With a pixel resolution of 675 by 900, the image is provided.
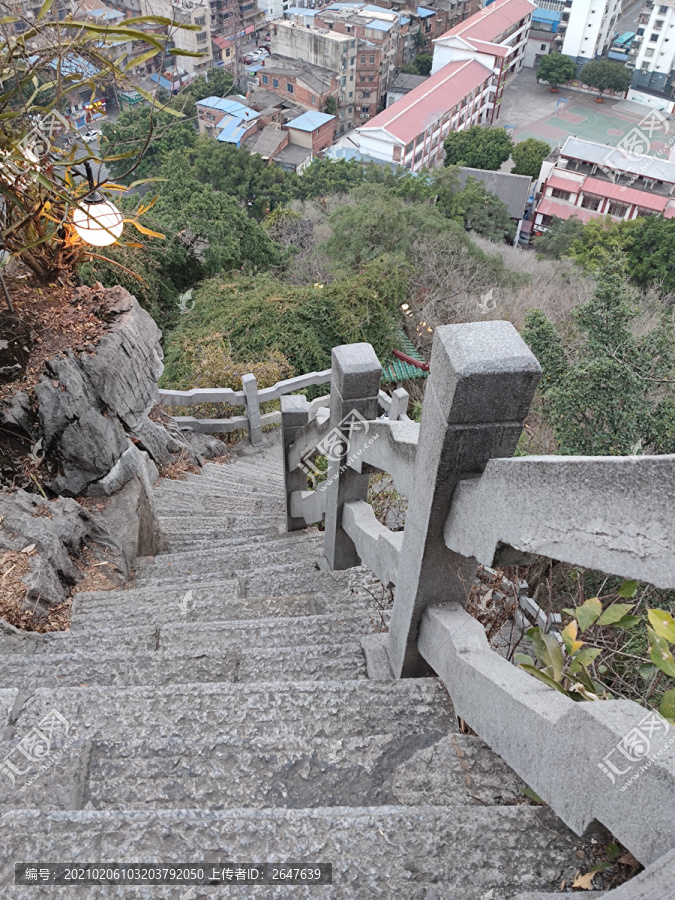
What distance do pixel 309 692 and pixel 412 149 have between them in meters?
37.8

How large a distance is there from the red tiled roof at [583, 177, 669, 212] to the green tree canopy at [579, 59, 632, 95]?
17030 mm

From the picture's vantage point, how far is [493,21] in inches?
1801

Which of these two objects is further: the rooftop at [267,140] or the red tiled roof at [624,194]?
the rooftop at [267,140]

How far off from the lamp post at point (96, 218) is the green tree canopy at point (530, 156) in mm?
34851

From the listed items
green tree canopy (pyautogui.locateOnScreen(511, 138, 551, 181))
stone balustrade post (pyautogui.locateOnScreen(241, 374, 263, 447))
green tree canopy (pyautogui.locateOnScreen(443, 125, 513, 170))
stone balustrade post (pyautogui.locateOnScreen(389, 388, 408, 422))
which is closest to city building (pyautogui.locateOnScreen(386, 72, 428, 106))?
green tree canopy (pyautogui.locateOnScreen(443, 125, 513, 170))

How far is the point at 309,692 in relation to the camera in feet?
7.54

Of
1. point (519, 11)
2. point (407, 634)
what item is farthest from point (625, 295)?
point (519, 11)

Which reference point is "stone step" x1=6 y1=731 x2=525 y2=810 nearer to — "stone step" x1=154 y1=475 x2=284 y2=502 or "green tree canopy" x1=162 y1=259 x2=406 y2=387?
"stone step" x1=154 y1=475 x2=284 y2=502

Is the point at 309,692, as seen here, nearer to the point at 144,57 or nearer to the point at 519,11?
the point at 144,57

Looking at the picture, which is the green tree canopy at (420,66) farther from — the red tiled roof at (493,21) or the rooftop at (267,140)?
the rooftop at (267,140)

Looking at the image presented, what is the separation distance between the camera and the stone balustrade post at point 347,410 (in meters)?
3.24

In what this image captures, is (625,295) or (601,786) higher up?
(601,786)

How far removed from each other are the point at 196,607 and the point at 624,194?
3484 cm

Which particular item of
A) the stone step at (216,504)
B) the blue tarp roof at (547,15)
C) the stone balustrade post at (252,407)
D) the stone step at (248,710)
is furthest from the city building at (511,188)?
the stone step at (248,710)
